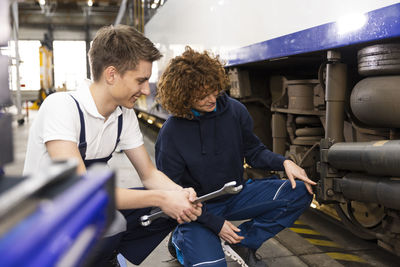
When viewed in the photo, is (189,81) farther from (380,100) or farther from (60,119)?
(380,100)

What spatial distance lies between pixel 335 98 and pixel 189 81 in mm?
810

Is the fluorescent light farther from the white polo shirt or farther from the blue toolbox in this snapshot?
the blue toolbox

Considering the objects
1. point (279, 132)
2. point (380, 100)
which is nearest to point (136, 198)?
point (380, 100)

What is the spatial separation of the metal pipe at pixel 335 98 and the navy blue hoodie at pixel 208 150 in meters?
0.34

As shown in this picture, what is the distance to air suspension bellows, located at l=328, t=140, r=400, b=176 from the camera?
1.93m

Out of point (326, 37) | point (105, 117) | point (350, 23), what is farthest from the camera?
point (326, 37)

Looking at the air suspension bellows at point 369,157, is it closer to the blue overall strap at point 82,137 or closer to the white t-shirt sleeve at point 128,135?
the white t-shirt sleeve at point 128,135

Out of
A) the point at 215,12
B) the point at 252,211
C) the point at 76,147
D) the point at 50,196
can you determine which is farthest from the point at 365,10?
the point at 215,12

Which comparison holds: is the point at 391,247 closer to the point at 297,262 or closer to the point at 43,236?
the point at 297,262

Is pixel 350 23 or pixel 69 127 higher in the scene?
pixel 350 23

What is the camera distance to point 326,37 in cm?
228

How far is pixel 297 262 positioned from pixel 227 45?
1.99 metres

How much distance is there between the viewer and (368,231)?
2424mm

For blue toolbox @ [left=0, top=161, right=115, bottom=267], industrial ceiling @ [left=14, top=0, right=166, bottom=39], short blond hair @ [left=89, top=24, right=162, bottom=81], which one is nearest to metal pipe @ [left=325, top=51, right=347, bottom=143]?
short blond hair @ [left=89, top=24, right=162, bottom=81]
